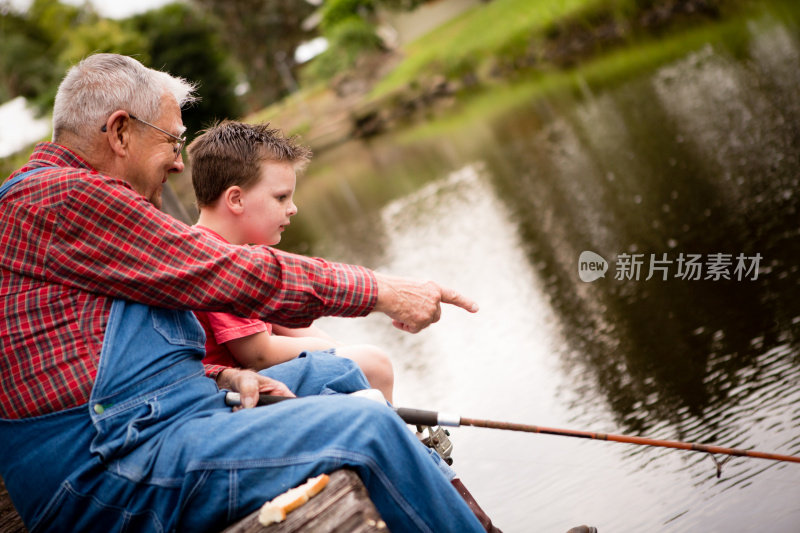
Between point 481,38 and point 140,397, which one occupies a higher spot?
point 481,38

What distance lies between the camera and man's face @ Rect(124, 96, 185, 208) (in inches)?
87.9

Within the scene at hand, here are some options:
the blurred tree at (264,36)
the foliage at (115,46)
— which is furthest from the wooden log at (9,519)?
the blurred tree at (264,36)

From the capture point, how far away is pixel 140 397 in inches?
75.5

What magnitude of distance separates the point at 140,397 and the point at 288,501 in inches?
17.1

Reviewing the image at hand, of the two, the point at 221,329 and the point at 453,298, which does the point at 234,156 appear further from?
the point at 453,298

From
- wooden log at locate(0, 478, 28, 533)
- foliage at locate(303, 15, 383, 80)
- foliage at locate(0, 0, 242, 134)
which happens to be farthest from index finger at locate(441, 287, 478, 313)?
foliage at locate(303, 15, 383, 80)

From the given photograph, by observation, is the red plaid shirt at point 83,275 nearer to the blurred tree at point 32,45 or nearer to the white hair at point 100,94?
the white hair at point 100,94

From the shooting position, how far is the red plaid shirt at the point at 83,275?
1.87 metres

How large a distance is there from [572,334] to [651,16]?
628 inches

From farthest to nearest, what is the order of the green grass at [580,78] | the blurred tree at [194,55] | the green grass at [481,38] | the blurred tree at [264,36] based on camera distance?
the blurred tree at [264,36] < the blurred tree at [194,55] < the green grass at [481,38] < the green grass at [580,78]

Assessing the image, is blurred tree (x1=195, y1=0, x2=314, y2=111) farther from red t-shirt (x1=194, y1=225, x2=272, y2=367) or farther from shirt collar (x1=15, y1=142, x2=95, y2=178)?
shirt collar (x1=15, y1=142, x2=95, y2=178)

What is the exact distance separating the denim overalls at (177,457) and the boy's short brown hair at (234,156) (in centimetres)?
97

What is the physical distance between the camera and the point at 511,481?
3422mm

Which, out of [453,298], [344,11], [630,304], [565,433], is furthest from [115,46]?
[565,433]
